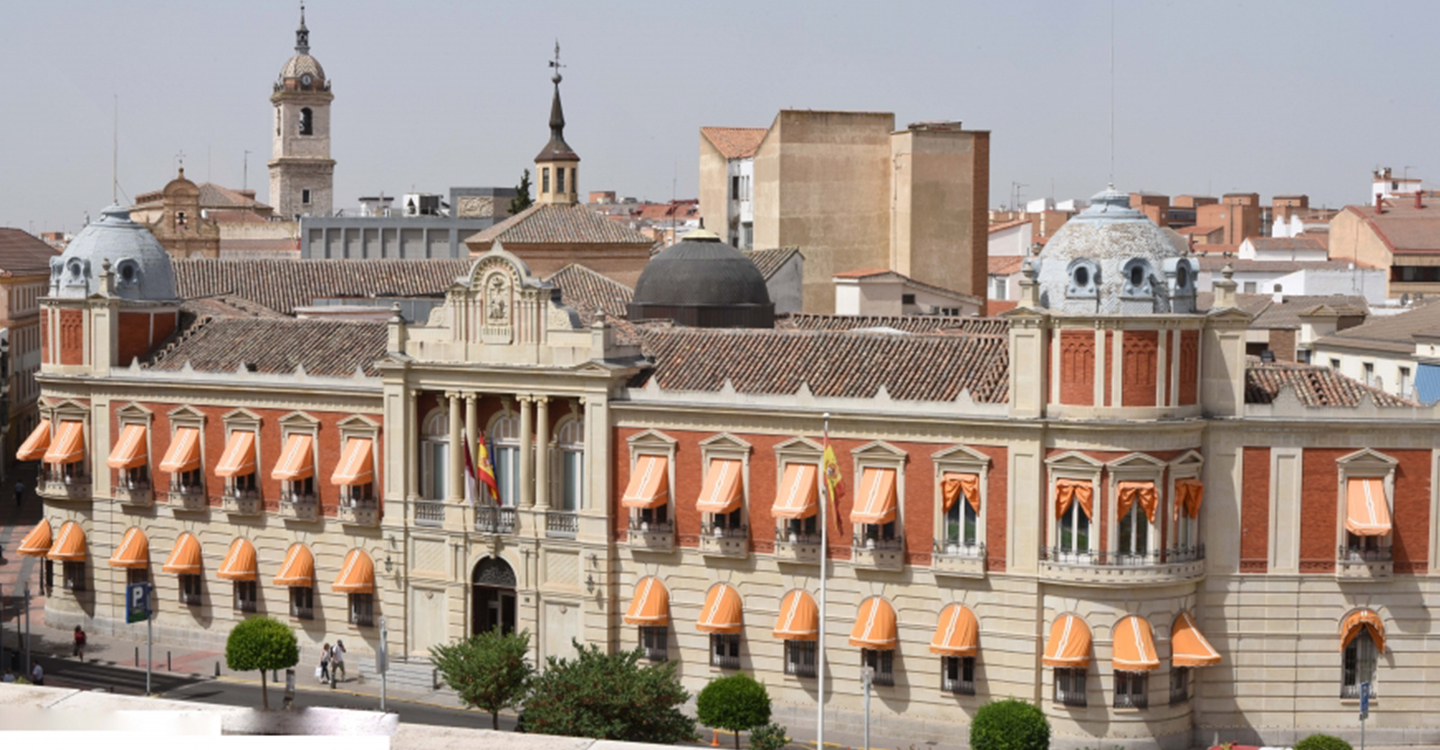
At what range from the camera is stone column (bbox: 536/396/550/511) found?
58.9m

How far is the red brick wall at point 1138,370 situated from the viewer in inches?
2025

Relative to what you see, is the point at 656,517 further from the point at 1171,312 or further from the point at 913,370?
the point at 1171,312

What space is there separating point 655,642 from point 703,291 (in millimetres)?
15343

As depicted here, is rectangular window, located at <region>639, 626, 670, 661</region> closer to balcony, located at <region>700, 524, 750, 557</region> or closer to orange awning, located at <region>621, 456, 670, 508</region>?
balcony, located at <region>700, 524, 750, 557</region>

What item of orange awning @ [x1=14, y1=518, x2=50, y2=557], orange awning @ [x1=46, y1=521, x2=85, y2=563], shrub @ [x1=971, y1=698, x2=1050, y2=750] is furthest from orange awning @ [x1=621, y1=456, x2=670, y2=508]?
orange awning @ [x1=14, y1=518, x2=50, y2=557]

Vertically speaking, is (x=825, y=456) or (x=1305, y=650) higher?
(x=825, y=456)

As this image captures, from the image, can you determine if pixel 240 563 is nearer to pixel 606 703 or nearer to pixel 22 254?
pixel 606 703

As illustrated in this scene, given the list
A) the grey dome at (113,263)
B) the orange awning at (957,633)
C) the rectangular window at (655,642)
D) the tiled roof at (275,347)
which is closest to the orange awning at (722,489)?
the rectangular window at (655,642)

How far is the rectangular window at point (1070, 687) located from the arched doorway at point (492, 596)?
17229mm

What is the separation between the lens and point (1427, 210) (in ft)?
397

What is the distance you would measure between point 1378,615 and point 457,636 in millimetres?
27015

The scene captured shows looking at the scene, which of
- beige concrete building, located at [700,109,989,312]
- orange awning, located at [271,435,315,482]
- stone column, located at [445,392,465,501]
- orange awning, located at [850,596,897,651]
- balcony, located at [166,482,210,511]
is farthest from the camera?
beige concrete building, located at [700,109,989,312]

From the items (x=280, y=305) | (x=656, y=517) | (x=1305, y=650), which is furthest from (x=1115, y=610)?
(x=280, y=305)

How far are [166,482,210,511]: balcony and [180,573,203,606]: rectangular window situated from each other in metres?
2.33
